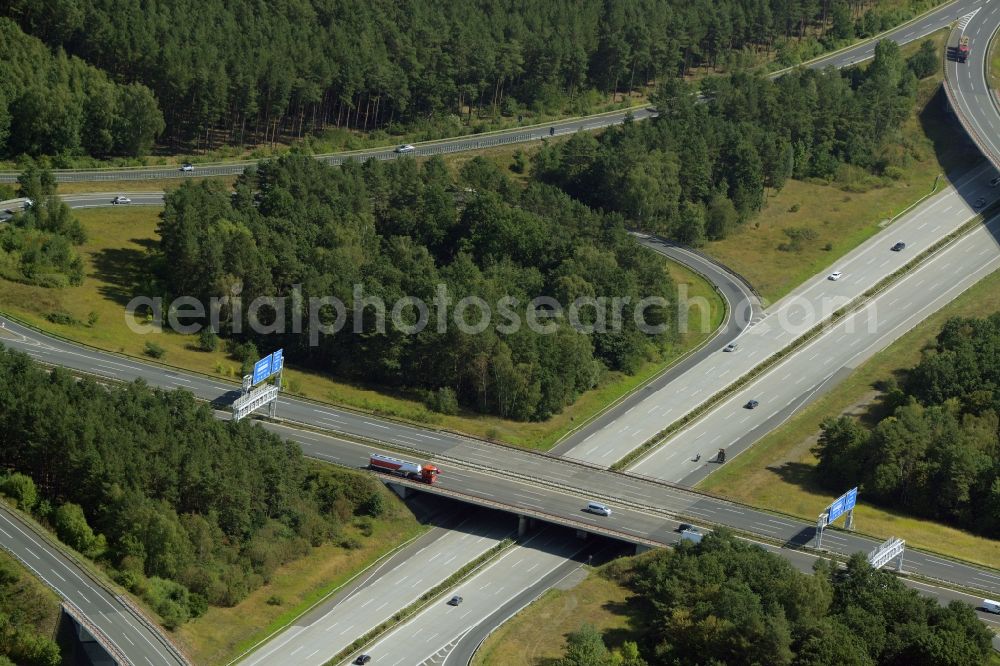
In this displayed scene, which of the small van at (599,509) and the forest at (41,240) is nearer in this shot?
the small van at (599,509)

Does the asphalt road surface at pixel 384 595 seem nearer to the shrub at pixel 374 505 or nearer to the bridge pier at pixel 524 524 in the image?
the bridge pier at pixel 524 524

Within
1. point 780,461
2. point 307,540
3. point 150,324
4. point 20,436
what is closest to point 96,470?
point 20,436

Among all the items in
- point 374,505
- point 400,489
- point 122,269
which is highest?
point 122,269

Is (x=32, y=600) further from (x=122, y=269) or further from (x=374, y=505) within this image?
(x=122, y=269)

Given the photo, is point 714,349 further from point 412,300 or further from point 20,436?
point 20,436

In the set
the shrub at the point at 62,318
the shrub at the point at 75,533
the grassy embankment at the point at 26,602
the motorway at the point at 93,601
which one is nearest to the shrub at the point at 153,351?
the shrub at the point at 62,318

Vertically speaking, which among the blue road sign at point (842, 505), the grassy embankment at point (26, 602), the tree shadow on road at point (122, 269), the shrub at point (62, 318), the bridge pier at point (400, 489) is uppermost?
the tree shadow on road at point (122, 269)

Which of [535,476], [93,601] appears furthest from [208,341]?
[93,601]
